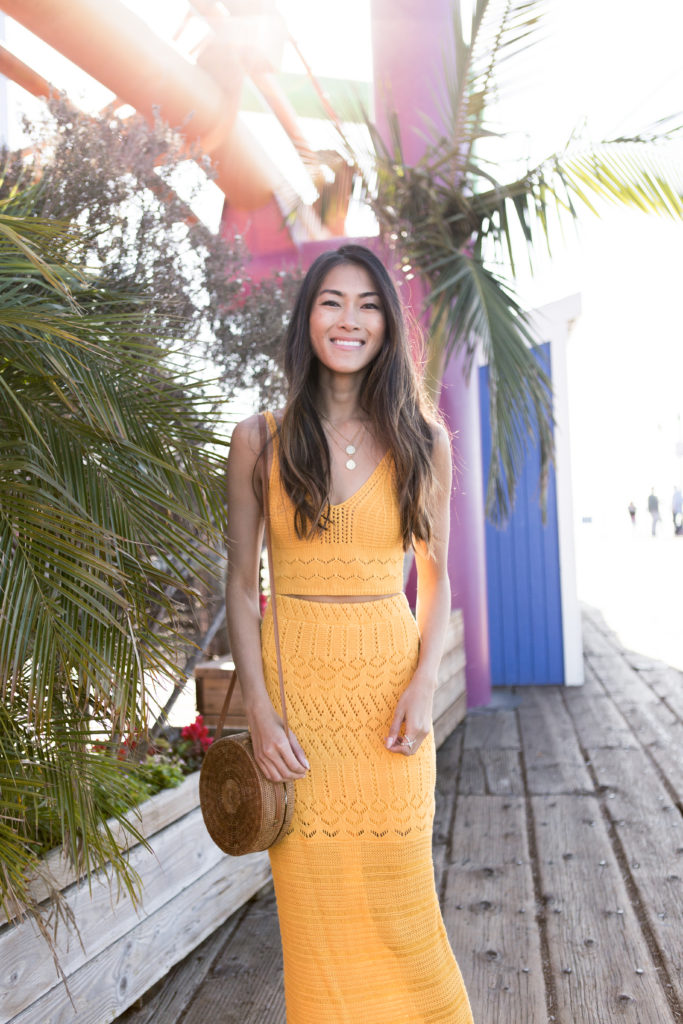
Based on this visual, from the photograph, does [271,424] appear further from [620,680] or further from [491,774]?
[620,680]

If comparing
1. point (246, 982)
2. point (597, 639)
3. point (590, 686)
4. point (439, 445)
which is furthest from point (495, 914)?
point (597, 639)

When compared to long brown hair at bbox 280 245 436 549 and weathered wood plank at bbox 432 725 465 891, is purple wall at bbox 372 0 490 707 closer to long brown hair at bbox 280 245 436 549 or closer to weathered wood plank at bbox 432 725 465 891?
weathered wood plank at bbox 432 725 465 891

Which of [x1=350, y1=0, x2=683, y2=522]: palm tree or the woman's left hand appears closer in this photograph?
the woman's left hand

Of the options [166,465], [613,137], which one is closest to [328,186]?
[613,137]

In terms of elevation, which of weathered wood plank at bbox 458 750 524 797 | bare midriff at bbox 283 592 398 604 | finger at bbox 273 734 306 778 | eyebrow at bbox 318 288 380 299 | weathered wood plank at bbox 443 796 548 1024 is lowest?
weathered wood plank at bbox 443 796 548 1024

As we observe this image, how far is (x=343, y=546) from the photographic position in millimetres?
1828

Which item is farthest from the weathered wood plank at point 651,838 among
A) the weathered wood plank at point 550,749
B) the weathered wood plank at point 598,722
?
the weathered wood plank at point 598,722

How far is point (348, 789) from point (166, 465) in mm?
761

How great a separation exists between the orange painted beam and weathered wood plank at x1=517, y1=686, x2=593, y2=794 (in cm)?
334

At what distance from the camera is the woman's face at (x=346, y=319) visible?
192cm

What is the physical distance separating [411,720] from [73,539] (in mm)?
751

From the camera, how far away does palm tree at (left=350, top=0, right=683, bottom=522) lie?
14.7 feet

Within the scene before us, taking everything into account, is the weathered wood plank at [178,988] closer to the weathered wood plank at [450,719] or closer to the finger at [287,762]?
the finger at [287,762]

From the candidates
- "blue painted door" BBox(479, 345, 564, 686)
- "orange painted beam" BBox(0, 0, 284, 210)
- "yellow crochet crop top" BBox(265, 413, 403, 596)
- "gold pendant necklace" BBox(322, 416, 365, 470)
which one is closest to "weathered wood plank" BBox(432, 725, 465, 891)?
"blue painted door" BBox(479, 345, 564, 686)
